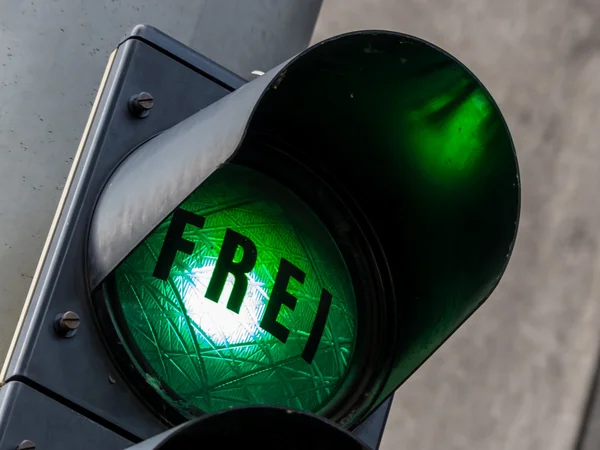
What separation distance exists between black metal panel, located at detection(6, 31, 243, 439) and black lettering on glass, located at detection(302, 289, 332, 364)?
0.69ft

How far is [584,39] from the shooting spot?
9.62 ft

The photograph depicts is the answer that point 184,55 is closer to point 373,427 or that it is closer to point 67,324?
point 67,324

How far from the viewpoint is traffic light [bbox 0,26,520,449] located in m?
1.31

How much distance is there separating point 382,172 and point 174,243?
12.8 inches

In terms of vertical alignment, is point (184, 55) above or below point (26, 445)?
above

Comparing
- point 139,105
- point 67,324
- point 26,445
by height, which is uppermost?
point 139,105

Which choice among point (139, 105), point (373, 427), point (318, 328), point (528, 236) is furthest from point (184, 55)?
point (528, 236)

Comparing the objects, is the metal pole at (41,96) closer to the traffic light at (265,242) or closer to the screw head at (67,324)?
the traffic light at (265,242)

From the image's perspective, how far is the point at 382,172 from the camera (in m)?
1.54

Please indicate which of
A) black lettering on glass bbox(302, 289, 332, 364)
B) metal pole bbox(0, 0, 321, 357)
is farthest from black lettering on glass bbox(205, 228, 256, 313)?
metal pole bbox(0, 0, 321, 357)

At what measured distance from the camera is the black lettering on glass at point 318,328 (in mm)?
1428

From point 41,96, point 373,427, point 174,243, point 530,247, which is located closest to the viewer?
point 174,243

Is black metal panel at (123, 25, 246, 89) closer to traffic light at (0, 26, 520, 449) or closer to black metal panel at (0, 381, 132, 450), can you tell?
traffic light at (0, 26, 520, 449)

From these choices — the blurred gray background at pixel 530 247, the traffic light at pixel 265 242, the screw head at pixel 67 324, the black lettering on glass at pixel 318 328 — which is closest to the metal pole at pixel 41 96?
the traffic light at pixel 265 242
